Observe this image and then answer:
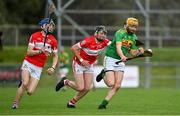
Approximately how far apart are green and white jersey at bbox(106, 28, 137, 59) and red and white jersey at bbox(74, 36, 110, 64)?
0.69ft

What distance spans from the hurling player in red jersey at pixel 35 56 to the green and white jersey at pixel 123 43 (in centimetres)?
143

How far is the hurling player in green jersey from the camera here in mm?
19041

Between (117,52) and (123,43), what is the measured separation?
390 millimetres

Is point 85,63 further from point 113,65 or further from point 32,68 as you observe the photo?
point 32,68

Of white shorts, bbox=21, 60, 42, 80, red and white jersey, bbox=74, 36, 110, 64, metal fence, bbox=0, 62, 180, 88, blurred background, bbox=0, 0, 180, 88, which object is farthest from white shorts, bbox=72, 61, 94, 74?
metal fence, bbox=0, 62, 180, 88

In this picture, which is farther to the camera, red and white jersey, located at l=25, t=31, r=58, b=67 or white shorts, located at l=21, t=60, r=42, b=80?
white shorts, located at l=21, t=60, r=42, b=80

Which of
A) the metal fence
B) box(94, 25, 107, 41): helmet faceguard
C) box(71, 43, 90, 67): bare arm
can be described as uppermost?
box(94, 25, 107, 41): helmet faceguard

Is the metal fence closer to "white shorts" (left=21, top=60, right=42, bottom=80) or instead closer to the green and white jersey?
"white shorts" (left=21, top=60, right=42, bottom=80)

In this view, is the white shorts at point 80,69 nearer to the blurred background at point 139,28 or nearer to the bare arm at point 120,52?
the bare arm at point 120,52

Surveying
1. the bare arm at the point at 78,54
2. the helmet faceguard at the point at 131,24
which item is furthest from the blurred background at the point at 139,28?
the helmet faceguard at the point at 131,24

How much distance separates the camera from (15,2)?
52.2m

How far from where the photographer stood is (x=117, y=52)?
62.4 feet

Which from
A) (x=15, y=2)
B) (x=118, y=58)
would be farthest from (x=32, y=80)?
(x=15, y=2)

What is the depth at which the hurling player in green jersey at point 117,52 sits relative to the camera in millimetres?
19041
